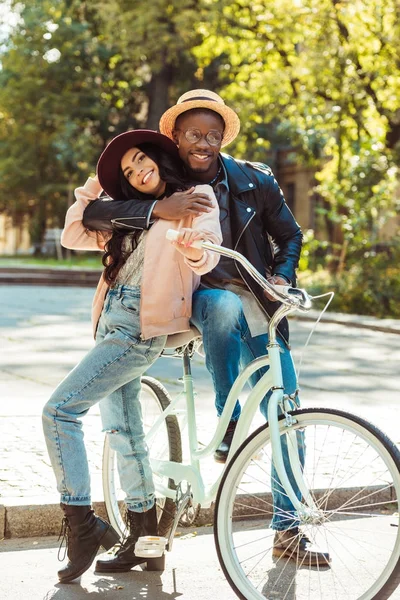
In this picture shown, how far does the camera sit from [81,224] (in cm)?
416

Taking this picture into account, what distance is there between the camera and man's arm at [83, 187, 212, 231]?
3.89 m

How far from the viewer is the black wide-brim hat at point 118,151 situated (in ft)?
Result: 13.1

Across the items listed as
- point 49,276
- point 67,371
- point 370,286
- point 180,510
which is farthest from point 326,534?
point 49,276

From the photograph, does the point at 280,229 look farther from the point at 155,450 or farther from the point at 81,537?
the point at 81,537

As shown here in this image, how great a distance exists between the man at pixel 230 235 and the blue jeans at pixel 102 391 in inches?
9.8

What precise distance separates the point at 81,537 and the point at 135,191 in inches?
52.5

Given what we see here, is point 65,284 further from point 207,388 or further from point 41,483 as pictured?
point 41,483

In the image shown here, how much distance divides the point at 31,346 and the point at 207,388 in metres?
3.86

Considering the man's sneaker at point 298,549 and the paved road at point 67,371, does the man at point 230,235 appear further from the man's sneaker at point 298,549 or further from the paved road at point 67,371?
the paved road at point 67,371

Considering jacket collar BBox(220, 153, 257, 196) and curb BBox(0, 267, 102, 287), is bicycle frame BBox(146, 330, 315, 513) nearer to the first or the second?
jacket collar BBox(220, 153, 257, 196)

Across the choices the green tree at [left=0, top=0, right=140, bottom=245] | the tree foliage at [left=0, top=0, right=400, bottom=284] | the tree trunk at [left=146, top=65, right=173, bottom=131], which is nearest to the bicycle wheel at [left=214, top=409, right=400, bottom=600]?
the tree foliage at [left=0, top=0, right=400, bottom=284]

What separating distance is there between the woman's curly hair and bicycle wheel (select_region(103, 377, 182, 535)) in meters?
0.69

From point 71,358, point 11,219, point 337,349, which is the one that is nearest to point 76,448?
point 71,358

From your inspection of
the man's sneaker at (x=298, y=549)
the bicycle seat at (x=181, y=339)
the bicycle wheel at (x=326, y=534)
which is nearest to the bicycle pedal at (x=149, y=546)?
the bicycle wheel at (x=326, y=534)
